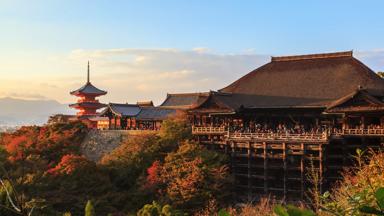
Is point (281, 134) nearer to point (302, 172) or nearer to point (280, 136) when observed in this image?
point (280, 136)

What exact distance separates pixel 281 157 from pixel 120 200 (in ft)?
34.4

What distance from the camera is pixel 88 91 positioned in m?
54.3

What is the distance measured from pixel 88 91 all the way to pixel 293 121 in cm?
3109

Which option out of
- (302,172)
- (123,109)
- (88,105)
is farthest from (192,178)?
(88,105)

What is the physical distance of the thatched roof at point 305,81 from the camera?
2955 cm

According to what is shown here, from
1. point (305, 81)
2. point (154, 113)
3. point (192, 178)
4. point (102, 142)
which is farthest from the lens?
point (154, 113)

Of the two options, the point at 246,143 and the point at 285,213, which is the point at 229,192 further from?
the point at 285,213

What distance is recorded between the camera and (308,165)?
88.2 ft

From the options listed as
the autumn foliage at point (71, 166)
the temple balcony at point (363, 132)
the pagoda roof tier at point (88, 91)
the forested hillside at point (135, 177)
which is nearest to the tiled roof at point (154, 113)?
the forested hillside at point (135, 177)

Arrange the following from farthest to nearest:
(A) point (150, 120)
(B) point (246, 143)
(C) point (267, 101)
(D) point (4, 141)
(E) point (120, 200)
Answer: (A) point (150, 120)
(D) point (4, 141)
(C) point (267, 101)
(B) point (246, 143)
(E) point (120, 200)

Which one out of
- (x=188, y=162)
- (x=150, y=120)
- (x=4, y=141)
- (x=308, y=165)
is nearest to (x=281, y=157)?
(x=308, y=165)

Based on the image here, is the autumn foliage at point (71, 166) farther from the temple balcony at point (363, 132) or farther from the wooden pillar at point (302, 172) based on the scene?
the temple balcony at point (363, 132)

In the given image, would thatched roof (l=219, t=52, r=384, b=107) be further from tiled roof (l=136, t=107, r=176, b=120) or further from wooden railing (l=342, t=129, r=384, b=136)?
tiled roof (l=136, t=107, r=176, b=120)

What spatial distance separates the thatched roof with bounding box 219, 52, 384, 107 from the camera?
2955 centimetres
